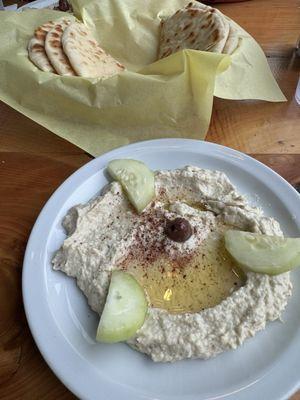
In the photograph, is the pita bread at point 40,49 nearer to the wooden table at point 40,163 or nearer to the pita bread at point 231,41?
the wooden table at point 40,163

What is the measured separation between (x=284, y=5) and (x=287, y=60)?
18.2 inches

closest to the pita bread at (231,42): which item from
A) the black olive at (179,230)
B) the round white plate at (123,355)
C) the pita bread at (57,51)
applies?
the pita bread at (57,51)

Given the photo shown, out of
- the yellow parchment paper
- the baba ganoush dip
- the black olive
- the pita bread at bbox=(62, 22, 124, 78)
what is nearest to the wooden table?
the yellow parchment paper

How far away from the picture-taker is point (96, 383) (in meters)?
0.88

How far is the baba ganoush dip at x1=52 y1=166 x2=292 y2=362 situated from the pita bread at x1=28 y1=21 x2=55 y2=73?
61cm

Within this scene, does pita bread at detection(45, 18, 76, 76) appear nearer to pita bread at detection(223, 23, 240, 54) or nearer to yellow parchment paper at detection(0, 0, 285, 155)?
yellow parchment paper at detection(0, 0, 285, 155)

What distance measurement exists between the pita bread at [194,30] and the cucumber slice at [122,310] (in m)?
0.98

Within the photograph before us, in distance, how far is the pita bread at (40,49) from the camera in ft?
5.18

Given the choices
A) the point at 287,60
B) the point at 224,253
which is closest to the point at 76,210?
the point at 224,253

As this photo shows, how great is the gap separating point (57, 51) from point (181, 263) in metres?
0.99

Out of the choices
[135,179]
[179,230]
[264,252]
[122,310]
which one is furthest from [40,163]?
[264,252]

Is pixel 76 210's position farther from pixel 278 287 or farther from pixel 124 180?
pixel 278 287

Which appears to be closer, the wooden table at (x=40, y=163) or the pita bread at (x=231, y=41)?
the wooden table at (x=40, y=163)

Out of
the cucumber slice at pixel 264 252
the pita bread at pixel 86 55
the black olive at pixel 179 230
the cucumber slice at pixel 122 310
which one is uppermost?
the pita bread at pixel 86 55
